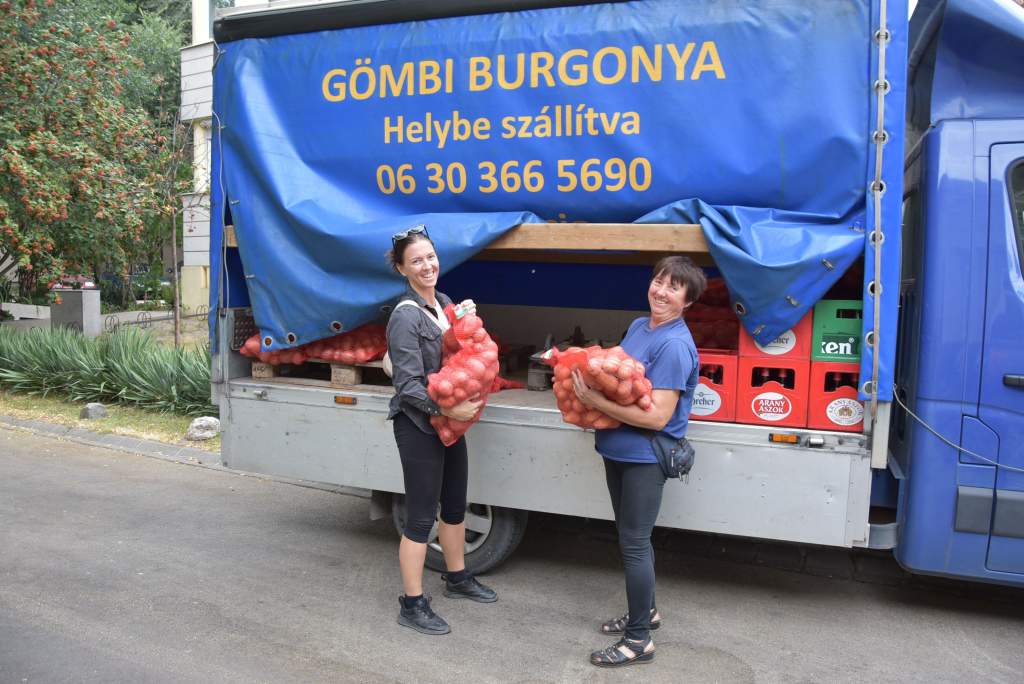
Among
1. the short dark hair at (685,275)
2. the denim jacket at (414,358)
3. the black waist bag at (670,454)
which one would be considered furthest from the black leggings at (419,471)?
the short dark hair at (685,275)

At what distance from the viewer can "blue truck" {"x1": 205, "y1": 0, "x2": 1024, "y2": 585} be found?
3.71 meters

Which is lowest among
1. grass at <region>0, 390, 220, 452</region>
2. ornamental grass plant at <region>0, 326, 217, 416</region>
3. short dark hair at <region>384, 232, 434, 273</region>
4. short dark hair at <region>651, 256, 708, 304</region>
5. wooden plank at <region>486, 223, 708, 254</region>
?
grass at <region>0, 390, 220, 452</region>

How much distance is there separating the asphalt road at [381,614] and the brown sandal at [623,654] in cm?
5

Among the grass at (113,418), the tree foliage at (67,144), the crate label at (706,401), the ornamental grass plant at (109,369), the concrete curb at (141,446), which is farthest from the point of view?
the tree foliage at (67,144)

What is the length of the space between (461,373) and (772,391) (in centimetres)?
145

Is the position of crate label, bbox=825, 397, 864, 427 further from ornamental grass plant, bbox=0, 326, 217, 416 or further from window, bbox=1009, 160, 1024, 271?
ornamental grass plant, bbox=0, 326, 217, 416

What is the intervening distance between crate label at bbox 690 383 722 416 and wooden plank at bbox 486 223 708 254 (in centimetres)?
66

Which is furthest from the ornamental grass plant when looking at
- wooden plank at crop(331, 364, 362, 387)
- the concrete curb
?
wooden plank at crop(331, 364, 362, 387)

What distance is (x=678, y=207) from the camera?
397cm

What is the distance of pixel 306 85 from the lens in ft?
15.5

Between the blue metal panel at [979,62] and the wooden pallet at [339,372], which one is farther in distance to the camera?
the wooden pallet at [339,372]

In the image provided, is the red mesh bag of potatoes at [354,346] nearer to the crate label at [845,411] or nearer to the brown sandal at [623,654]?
the brown sandal at [623,654]

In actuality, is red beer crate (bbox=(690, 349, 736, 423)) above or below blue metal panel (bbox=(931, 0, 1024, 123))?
below

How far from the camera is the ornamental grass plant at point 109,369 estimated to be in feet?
30.1
